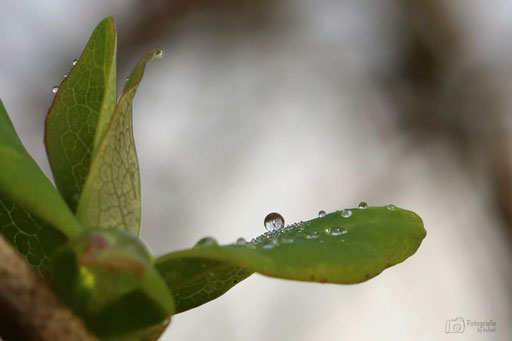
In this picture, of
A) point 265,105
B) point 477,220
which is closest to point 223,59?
point 265,105

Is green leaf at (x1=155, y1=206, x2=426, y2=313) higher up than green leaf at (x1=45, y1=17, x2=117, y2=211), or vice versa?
green leaf at (x1=45, y1=17, x2=117, y2=211)

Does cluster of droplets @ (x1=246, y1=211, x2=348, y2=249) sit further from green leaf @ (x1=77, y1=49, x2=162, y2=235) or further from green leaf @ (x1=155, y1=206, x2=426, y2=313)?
green leaf @ (x1=77, y1=49, x2=162, y2=235)

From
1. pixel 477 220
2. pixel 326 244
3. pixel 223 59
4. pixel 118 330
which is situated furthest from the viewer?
pixel 223 59

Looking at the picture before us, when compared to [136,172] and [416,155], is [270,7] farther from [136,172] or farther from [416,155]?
[136,172]

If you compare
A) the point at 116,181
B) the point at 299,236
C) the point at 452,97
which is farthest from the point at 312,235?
the point at 452,97

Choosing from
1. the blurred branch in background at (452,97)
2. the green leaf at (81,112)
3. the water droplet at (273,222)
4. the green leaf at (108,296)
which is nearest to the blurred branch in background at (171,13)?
the blurred branch in background at (452,97)

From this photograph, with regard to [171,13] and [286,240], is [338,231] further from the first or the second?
[171,13]

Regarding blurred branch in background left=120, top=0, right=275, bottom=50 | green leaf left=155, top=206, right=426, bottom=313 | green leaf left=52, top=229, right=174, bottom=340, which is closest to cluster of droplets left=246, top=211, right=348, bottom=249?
green leaf left=155, top=206, right=426, bottom=313
